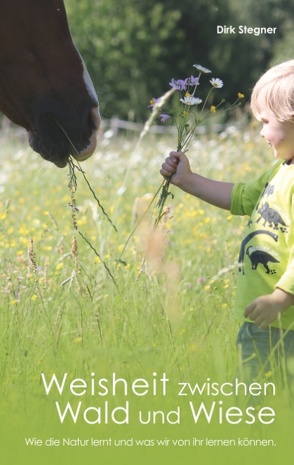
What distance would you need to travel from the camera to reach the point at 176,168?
3293 millimetres

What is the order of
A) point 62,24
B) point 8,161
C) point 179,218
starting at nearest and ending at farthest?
point 62,24
point 179,218
point 8,161

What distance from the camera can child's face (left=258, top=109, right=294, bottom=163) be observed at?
3020 millimetres

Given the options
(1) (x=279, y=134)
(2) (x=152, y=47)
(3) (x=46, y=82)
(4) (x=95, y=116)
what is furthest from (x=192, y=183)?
(2) (x=152, y=47)

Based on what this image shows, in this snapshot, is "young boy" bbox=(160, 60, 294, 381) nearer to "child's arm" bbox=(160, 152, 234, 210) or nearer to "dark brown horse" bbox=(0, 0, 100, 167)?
"child's arm" bbox=(160, 152, 234, 210)

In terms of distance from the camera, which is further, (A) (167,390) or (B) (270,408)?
(A) (167,390)

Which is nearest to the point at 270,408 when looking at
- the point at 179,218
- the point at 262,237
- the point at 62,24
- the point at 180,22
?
the point at 262,237

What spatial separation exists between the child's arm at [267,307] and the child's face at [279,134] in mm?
497

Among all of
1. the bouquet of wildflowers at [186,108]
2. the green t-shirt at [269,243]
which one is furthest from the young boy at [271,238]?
the bouquet of wildflowers at [186,108]

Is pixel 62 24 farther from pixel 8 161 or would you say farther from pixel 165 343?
pixel 8 161

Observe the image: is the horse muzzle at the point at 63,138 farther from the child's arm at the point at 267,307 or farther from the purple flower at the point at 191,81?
the child's arm at the point at 267,307

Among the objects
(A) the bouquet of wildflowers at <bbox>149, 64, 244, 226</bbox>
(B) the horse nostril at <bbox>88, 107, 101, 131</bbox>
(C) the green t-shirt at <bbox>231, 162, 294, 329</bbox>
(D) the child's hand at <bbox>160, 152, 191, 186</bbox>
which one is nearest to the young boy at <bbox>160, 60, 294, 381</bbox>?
(C) the green t-shirt at <bbox>231, 162, 294, 329</bbox>

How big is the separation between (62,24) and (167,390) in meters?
1.59

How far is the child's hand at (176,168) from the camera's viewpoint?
327cm

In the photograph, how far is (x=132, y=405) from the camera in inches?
111
